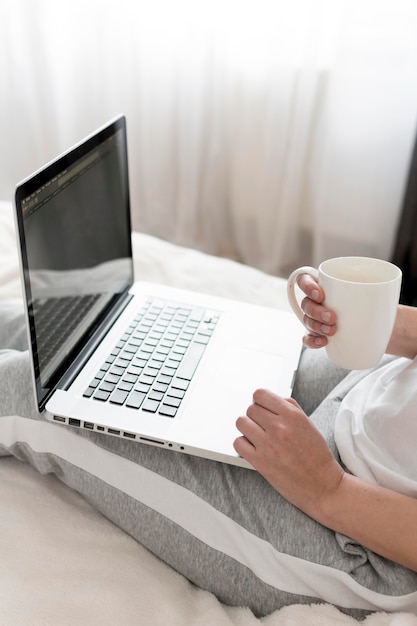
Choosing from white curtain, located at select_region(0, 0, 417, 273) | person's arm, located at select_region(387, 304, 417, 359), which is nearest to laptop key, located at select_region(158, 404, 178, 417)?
person's arm, located at select_region(387, 304, 417, 359)

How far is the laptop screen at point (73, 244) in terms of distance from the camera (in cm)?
87

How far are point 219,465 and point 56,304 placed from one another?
0.32 meters

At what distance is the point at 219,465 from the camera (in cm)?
91

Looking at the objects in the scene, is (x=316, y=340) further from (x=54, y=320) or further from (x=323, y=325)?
(x=54, y=320)

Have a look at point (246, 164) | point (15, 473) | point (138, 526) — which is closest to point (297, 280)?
point (138, 526)

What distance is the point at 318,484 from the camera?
839mm

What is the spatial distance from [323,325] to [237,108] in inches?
62.0

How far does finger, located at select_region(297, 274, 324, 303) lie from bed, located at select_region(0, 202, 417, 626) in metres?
0.38

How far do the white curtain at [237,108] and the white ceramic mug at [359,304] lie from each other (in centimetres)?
136

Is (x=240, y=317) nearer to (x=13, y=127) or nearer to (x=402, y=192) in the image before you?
(x=402, y=192)

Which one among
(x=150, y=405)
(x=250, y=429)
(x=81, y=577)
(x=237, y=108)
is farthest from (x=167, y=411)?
(x=237, y=108)

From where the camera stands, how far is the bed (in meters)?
0.80

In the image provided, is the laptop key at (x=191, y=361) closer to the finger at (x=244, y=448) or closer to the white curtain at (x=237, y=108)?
the finger at (x=244, y=448)

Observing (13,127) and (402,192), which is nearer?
(402,192)
